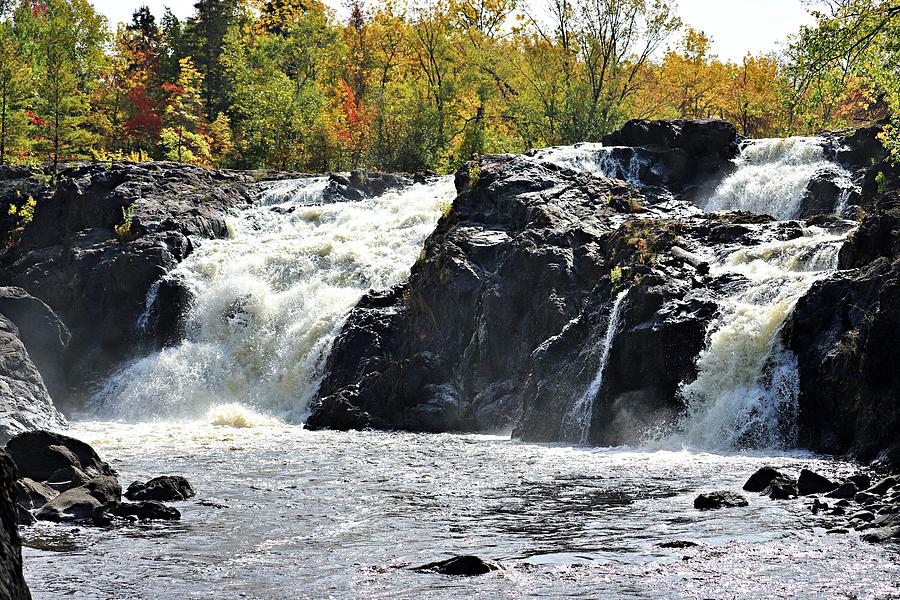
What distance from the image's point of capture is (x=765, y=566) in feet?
40.4

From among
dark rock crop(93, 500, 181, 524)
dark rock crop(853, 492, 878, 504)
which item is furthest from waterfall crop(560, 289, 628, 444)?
dark rock crop(93, 500, 181, 524)

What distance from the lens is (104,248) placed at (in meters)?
40.7

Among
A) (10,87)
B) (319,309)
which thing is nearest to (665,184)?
(319,309)

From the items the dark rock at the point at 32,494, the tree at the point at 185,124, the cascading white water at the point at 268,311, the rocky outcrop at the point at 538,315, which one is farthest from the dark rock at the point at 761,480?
the tree at the point at 185,124

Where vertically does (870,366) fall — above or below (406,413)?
above

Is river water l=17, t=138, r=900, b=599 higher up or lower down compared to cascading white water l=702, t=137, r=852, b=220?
lower down

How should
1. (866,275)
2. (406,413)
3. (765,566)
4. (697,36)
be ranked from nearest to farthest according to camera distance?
(765,566)
(866,275)
(406,413)
(697,36)

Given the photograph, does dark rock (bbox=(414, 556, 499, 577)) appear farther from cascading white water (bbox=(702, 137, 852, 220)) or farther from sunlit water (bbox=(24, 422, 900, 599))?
cascading white water (bbox=(702, 137, 852, 220))

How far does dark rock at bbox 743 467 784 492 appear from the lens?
1755 centimetres

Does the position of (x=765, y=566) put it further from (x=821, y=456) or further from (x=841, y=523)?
(x=821, y=456)

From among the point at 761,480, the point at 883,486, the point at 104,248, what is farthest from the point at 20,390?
the point at 883,486

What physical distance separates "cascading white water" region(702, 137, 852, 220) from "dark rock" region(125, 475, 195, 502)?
27133 millimetres

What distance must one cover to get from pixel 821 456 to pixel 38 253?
33025 mm

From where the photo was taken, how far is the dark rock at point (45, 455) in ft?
61.1
